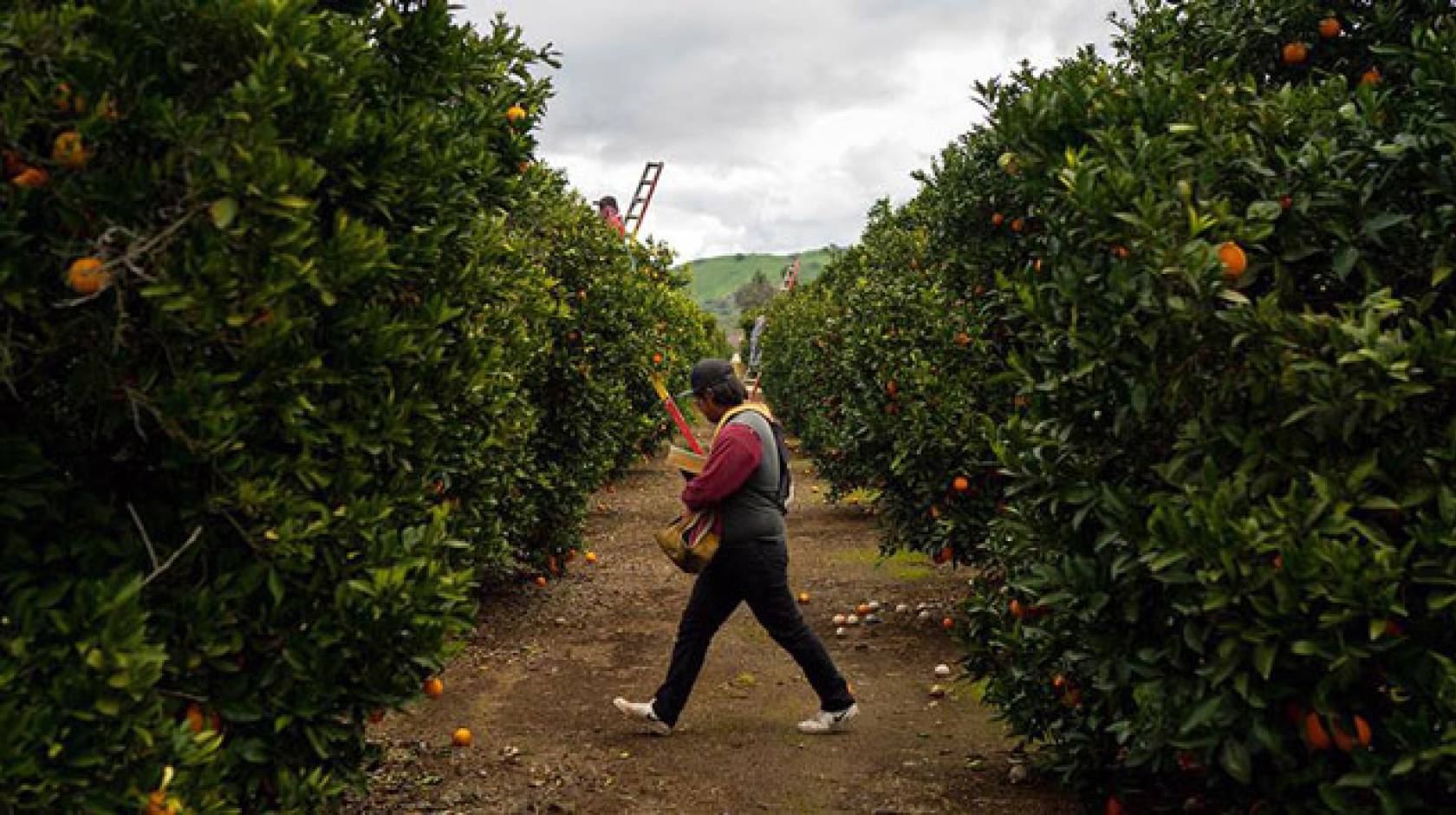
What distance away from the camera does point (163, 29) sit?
9.97 feet

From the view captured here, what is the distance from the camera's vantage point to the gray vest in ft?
20.7

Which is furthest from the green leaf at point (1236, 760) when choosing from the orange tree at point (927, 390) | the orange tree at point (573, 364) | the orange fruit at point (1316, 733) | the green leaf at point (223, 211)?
the orange tree at point (573, 364)

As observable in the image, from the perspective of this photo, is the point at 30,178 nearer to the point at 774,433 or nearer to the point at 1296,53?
the point at 774,433

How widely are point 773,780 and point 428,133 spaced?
12.4 ft

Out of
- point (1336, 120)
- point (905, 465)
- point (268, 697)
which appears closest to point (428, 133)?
point (268, 697)

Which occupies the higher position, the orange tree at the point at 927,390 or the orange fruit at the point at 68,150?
the orange fruit at the point at 68,150

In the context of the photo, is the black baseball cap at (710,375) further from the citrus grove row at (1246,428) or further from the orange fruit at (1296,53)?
the orange fruit at (1296,53)

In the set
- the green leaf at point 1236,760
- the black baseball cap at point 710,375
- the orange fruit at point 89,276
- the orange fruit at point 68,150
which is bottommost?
the green leaf at point 1236,760

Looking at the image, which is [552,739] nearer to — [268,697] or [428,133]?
[268,697]

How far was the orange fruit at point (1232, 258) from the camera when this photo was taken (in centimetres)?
347

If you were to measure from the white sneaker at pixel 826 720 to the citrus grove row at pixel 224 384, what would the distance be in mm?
3180

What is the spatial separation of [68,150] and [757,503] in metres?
4.14

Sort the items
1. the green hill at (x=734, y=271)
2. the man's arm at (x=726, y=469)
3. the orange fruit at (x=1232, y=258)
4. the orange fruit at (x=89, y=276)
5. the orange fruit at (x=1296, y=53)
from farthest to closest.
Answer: the green hill at (x=734, y=271)
the man's arm at (x=726, y=469)
the orange fruit at (x=1296, y=53)
the orange fruit at (x=1232, y=258)
the orange fruit at (x=89, y=276)

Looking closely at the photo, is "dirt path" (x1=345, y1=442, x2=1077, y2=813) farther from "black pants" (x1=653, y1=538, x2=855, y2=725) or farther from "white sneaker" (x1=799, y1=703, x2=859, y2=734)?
"black pants" (x1=653, y1=538, x2=855, y2=725)
